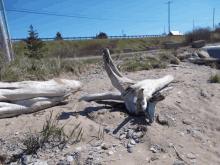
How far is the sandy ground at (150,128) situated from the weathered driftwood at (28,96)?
5.6 inches

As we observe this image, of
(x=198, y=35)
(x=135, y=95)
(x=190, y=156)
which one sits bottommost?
(x=190, y=156)

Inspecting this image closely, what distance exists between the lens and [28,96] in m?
3.06

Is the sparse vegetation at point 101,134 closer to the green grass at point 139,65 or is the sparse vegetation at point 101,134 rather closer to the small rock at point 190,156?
the small rock at point 190,156

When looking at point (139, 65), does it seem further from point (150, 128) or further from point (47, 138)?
point (47, 138)

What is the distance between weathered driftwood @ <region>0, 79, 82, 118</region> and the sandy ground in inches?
5.6

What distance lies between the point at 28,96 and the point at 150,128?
232 centimetres

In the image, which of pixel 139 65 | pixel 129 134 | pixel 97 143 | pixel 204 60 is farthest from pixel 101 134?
pixel 204 60

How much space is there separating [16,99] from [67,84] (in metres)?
0.99

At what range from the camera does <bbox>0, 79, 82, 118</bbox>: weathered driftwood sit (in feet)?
9.62

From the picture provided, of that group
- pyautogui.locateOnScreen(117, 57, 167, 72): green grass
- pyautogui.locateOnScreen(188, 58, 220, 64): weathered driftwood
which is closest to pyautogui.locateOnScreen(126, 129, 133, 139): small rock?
pyautogui.locateOnScreen(117, 57, 167, 72): green grass

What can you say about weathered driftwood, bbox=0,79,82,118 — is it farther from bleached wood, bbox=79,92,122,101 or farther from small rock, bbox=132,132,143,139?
small rock, bbox=132,132,143,139

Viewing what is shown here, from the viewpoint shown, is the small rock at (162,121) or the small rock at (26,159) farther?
the small rock at (162,121)

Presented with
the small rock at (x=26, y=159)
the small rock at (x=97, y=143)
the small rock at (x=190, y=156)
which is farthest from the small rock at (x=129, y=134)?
the small rock at (x=26, y=159)

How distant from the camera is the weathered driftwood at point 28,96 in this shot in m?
2.93
